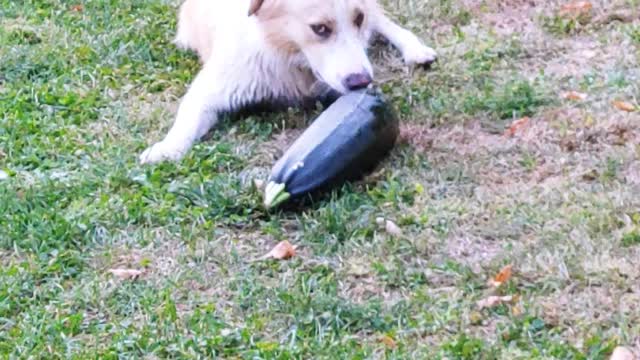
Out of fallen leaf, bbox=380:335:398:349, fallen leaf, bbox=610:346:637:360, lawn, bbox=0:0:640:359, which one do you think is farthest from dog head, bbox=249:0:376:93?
fallen leaf, bbox=610:346:637:360

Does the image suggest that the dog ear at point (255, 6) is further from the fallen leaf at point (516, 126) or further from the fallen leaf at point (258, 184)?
the fallen leaf at point (516, 126)

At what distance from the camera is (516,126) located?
14.5 feet

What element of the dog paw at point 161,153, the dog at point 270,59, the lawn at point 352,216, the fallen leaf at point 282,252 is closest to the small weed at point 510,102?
the lawn at point 352,216

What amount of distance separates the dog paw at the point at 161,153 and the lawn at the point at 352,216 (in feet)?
0.20

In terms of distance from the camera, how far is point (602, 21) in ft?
17.9

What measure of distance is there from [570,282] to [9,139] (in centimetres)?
233

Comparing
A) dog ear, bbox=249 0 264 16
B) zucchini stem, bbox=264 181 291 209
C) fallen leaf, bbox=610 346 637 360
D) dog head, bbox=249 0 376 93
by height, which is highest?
dog ear, bbox=249 0 264 16

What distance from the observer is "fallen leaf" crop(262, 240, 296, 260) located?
361 centimetres

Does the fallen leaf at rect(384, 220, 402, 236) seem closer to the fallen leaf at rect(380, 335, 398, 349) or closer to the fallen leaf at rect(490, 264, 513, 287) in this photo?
the fallen leaf at rect(490, 264, 513, 287)

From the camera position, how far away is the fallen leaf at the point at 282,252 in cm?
361

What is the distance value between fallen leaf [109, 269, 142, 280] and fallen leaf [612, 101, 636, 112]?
6.67ft

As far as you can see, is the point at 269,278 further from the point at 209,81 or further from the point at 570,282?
the point at 209,81

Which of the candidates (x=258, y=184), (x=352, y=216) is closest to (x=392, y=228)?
(x=352, y=216)

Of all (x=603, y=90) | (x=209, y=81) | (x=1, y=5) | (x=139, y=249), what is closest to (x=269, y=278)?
(x=139, y=249)
